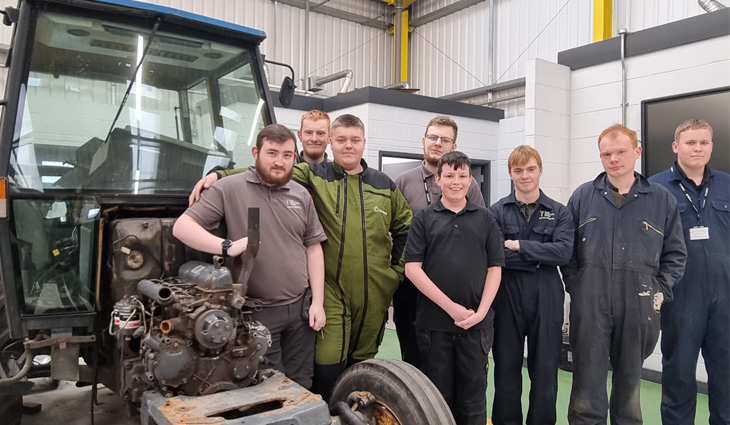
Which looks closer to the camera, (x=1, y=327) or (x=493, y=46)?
(x=1, y=327)

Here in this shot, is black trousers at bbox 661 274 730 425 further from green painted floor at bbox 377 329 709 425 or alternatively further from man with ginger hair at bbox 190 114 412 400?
man with ginger hair at bbox 190 114 412 400

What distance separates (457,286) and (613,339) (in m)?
0.89

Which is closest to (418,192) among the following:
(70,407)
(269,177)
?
(269,177)

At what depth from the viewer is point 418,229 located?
2.89 m

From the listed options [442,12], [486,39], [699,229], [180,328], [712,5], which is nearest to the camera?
[180,328]

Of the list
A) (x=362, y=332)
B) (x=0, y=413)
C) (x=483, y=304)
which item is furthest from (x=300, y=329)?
(x=0, y=413)

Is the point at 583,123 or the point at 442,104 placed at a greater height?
the point at 442,104

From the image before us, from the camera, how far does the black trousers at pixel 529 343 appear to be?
117 inches

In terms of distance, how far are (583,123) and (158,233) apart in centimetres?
404

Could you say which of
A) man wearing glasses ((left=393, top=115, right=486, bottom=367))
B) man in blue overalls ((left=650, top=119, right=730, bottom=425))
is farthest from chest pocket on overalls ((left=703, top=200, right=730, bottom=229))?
man wearing glasses ((left=393, top=115, right=486, bottom=367))

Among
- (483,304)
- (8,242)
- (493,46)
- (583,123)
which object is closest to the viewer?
(8,242)

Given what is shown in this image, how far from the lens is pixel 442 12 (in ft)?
35.6

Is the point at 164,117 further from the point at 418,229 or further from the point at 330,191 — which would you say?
the point at 418,229

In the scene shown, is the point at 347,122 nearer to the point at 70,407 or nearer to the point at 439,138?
the point at 439,138
